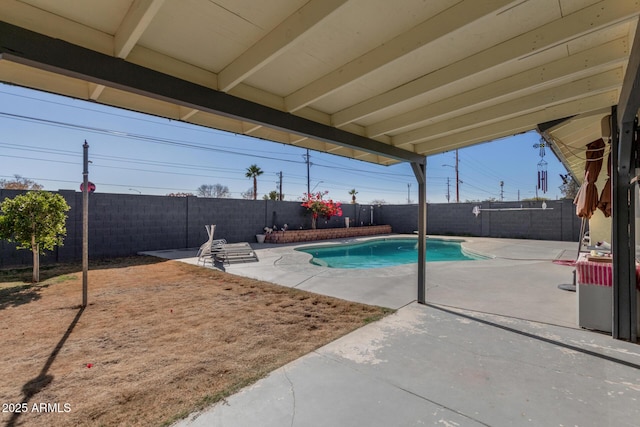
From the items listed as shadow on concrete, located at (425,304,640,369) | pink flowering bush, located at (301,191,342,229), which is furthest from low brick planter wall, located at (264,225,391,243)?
shadow on concrete, located at (425,304,640,369)

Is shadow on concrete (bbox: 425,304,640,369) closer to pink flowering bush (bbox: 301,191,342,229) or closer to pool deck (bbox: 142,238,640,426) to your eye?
pool deck (bbox: 142,238,640,426)

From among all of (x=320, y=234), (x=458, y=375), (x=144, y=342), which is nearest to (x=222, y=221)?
(x=320, y=234)

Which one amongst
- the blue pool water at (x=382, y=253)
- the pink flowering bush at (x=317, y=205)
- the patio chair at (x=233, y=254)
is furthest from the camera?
the pink flowering bush at (x=317, y=205)

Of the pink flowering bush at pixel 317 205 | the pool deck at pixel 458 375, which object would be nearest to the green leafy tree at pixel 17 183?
the pink flowering bush at pixel 317 205

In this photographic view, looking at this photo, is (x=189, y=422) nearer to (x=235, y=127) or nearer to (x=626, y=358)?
(x=235, y=127)

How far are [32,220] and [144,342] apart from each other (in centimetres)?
422

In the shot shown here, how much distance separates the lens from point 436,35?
1779mm

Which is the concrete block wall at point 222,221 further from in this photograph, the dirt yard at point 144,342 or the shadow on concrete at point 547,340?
the shadow on concrete at point 547,340

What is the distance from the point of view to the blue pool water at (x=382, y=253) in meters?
10.1

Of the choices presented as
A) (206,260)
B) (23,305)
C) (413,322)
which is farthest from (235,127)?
(206,260)

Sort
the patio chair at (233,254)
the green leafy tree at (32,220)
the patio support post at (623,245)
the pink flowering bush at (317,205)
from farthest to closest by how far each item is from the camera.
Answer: the pink flowering bush at (317,205) → the patio chair at (233,254) → the green leafy tree at (32,220) → the patio support post at (623,245)

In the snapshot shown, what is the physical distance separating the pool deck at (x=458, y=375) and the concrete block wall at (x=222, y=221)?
27.0 ft

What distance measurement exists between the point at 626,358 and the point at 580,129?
128 inches

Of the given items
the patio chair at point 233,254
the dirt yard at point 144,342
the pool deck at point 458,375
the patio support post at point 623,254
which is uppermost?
the patio support post at point 623,254
